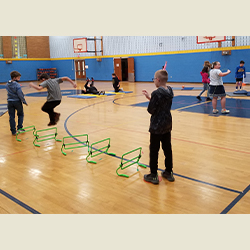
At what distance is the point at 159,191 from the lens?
3859 millimetres

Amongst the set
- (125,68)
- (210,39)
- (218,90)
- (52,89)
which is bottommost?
(218,90)

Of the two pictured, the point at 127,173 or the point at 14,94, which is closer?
the point at 127,173

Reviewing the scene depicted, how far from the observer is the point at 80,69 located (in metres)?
30.4

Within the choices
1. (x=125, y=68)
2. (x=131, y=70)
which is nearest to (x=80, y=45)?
(x=125, y=68)

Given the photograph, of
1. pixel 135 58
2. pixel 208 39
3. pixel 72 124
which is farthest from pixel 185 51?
pixel 72 124

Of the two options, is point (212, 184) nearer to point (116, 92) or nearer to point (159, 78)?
point (159, 78)

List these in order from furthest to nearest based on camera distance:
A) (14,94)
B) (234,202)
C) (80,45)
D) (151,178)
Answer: (80,45), (14,94), (151,178), (234,202)

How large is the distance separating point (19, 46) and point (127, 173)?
29.3 metres

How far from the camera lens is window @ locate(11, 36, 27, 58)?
96.4 ft

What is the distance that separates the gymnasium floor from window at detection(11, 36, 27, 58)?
25.0 meters

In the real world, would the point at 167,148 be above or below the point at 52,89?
below

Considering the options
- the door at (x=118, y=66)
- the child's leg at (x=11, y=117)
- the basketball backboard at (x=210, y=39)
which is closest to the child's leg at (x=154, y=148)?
the child's leg at (x=11, y=117)

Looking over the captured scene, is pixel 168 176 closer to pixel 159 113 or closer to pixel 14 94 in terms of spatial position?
pixel 159 113

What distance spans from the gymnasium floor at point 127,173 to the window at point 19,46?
2497 centimetres
